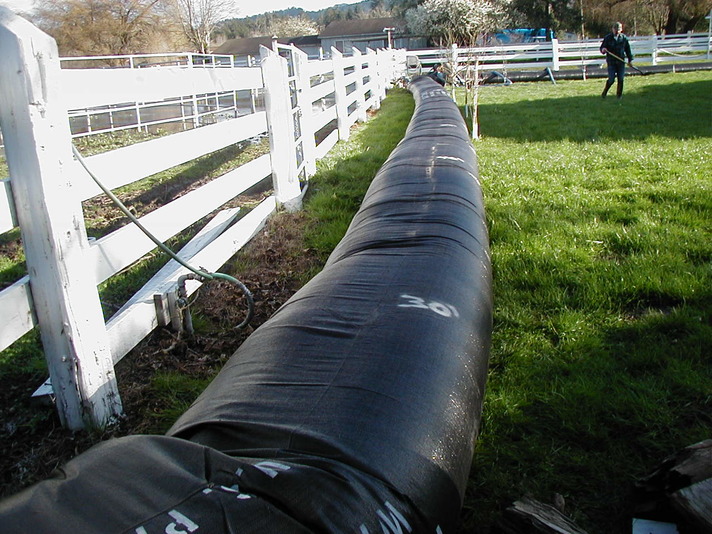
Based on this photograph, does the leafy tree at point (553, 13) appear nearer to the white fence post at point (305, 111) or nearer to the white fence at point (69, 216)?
the white fence post at point (305, 111)

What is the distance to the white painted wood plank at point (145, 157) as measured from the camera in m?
2.84

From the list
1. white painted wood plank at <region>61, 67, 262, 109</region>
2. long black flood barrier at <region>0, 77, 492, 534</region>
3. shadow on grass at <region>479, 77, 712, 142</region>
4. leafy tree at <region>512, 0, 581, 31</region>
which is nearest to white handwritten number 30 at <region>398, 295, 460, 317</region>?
long black flood barrier at <region>0, 77, 492, 534</region>

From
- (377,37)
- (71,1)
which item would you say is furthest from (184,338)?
(377,37)

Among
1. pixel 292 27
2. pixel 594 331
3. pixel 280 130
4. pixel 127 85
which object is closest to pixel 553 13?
pixel 280 130

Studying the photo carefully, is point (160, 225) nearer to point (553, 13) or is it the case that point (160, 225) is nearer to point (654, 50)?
point (654, 50)

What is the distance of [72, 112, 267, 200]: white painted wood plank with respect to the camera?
2836 millimetres

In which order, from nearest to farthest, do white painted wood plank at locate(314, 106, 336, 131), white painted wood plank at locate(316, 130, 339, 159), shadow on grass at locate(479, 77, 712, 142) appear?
white painted wood plank at locate(314, 106, 336, 131), white painted wood plank at locate(316, 130, 339, 159), shadow on grass at locate(479, 77, 712, 142)

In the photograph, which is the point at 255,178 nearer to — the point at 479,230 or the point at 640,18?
the point at 479,230

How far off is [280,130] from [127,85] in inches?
107

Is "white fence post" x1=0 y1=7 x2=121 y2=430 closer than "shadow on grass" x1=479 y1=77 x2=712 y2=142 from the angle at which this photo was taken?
Yes

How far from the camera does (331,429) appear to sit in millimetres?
1546

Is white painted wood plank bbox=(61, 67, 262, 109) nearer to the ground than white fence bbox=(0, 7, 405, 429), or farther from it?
farther from it

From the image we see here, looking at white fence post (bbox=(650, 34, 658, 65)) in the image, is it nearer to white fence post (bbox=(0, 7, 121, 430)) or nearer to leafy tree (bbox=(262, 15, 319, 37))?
white fence post (bbox=(0, 7, 121, 430))

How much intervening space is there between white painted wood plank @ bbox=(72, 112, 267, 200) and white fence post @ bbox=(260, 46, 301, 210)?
3.07ft
